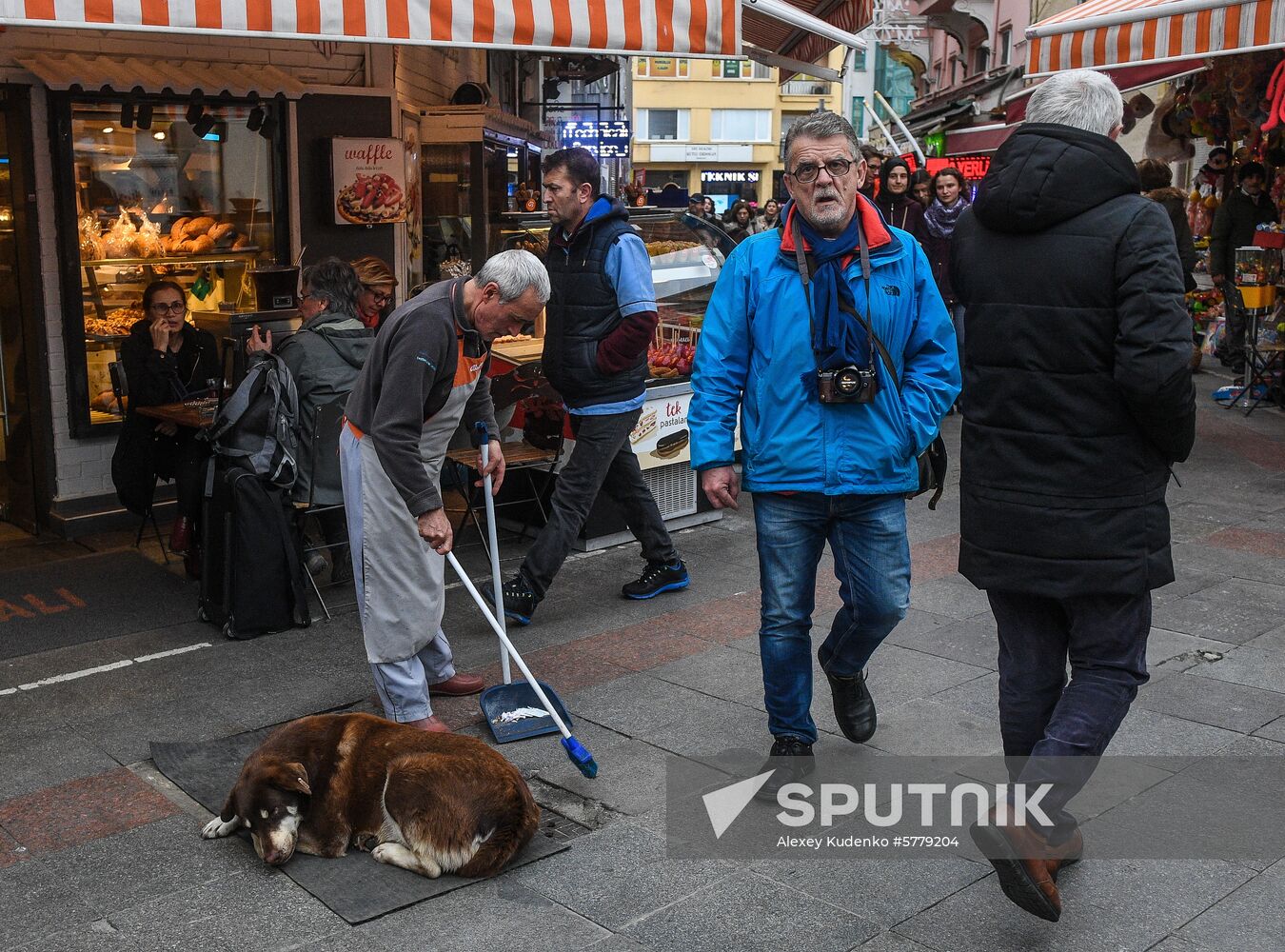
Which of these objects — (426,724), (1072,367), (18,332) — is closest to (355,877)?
(426,724)

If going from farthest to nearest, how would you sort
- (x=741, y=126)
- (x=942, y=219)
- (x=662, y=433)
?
(x=741, y=126) → (x=942, y=219) → (x=662, y=433)

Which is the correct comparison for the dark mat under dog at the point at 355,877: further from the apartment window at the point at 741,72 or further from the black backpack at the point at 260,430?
the apartment window at the point at 741,72

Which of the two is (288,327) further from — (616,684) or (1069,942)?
(1069,942)

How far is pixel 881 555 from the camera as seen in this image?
4.14 metres

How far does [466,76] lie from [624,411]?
7120 millimetres

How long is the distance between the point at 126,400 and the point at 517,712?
369 centimetres

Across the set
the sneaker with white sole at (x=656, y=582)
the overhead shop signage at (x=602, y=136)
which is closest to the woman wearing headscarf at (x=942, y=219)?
the sneaker with white sole at (x=656, y=582)

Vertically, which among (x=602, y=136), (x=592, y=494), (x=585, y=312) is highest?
(x=602, y=136)

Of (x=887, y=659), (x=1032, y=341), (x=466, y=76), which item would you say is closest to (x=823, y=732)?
(x=887, y=659)

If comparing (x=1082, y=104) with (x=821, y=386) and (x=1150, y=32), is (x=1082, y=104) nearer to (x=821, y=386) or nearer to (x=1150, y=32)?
(x=821, y=386)

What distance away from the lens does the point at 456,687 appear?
5.23 meters

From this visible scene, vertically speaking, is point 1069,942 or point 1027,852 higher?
point 1027,852

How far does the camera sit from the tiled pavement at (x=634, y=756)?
11.4 ft

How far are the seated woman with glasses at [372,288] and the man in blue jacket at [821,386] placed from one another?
303 centimetres
